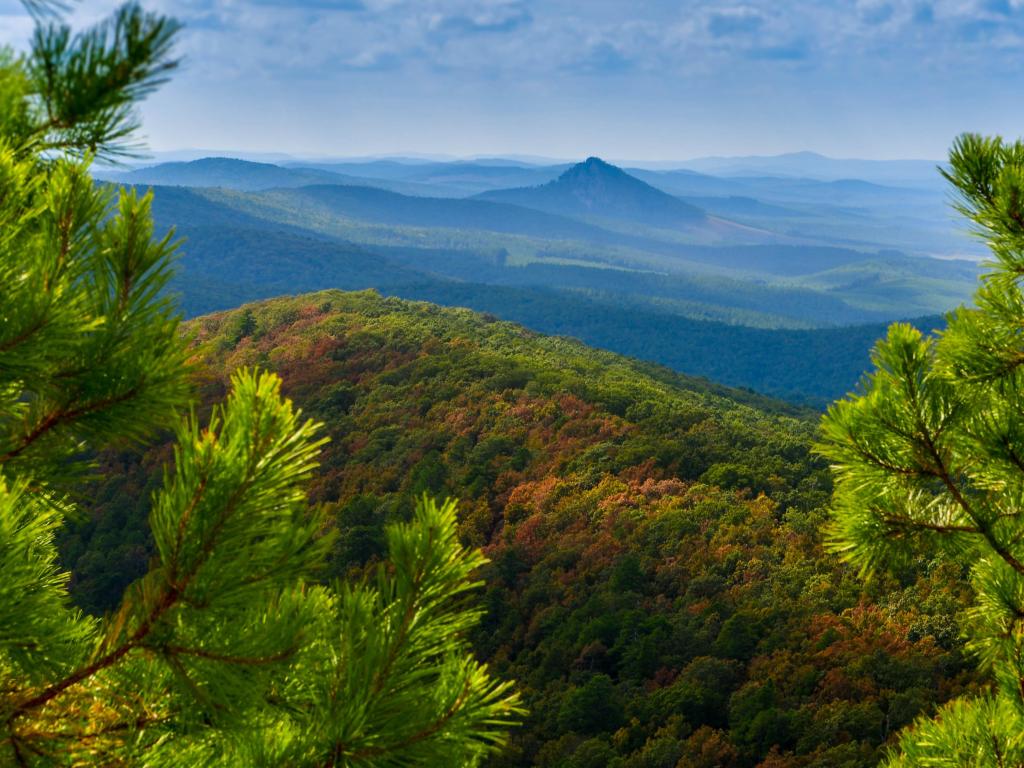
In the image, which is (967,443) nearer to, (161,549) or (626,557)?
(161,549)

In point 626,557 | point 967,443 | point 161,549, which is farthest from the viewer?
point 626,557

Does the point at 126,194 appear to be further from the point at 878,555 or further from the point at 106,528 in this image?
the point at 106,528

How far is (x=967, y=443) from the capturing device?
403 centimetres

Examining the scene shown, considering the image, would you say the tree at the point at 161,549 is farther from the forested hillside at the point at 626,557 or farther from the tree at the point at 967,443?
the tree at the point at 967,443

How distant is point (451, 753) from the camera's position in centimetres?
277

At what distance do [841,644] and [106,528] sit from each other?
3623cm

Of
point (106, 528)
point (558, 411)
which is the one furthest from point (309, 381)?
point (558, 411)

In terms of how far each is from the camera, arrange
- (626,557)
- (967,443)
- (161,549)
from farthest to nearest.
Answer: (626,557), (967,443), (161,549)

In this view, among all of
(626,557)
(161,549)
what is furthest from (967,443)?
(626,557)

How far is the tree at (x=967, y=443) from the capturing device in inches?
156

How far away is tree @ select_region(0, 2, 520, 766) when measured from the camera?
235 centimetres

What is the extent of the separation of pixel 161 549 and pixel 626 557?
27.0 m

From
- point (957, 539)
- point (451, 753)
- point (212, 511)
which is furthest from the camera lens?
point (957, 539)

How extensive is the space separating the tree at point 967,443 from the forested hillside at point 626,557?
Answer: 2807mm
